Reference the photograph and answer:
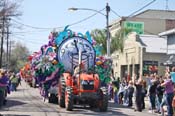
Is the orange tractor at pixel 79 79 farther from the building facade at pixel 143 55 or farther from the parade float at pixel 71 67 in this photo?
the building facade at pixel 143 55

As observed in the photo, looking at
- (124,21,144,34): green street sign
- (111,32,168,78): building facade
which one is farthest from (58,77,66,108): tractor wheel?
(124,21,144,34): green street sign

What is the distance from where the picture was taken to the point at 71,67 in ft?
76.2

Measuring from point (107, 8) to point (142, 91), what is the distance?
15.3 m

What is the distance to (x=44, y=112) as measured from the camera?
20.1m

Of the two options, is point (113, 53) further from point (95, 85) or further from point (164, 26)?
point (95, 85)

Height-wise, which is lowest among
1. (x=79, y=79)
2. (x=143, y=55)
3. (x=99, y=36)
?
(x=79, y=79)

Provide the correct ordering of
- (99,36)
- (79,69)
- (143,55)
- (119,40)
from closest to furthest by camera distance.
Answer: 1. (79,69)
2. (143,55)
3. (119,40)
4. (99,36)

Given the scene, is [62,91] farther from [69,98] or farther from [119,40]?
[119,40]

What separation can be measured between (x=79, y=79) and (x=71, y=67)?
2.23 meters

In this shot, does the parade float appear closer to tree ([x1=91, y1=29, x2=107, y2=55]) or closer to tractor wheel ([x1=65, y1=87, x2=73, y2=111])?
tractor wheel ([x1=65, y1=87, x2=73, y2=111])

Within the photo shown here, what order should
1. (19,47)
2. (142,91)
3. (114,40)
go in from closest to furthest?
(142,91)
(114,40)
(19,47)

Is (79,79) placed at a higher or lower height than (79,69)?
lower

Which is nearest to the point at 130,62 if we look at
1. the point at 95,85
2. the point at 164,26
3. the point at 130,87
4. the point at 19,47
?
the point at 164,26

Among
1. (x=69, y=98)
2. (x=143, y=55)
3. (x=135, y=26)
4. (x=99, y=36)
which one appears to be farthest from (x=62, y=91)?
(x=135, y=26)
